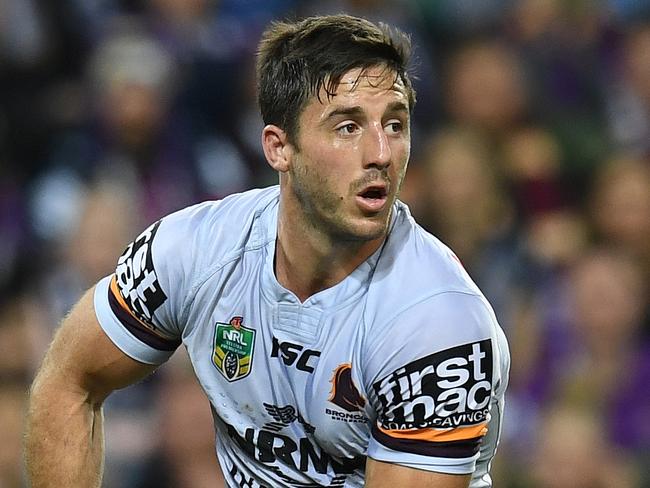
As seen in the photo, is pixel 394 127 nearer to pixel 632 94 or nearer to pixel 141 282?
pixel 141 282

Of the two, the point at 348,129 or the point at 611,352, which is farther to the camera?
the point at 611,352

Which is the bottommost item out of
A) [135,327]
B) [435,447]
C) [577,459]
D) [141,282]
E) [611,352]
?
[577,459]

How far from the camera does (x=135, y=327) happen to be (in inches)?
116

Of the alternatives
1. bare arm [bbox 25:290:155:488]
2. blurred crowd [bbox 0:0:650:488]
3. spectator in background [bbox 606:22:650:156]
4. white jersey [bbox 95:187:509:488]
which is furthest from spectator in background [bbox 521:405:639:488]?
bare arm [bbox 25:290:155:488]

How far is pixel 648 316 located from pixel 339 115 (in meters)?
2.56

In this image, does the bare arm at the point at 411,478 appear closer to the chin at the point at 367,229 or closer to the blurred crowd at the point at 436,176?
the chin at the point at 367,229

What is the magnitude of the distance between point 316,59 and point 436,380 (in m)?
0.66

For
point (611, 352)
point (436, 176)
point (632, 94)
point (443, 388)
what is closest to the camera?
point (443, 388)

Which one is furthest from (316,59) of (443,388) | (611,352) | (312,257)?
(611,352)

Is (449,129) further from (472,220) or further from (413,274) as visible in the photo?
(413,274)

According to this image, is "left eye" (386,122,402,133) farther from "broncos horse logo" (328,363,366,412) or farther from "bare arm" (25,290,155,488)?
"bare arm" (25,290,155,488)

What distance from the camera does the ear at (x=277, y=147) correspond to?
9.05 feet

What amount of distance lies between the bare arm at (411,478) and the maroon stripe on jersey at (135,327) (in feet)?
1.95

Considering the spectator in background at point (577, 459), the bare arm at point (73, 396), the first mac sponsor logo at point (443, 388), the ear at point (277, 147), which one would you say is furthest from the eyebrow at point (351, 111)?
the spectator in background at point (577, 459)
